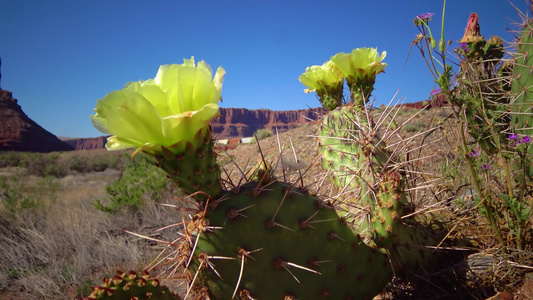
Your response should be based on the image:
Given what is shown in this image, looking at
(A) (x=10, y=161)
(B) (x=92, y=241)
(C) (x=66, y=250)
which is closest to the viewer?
(C) (x=66, y=250)

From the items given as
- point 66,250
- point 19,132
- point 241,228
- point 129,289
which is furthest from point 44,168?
point 19,132

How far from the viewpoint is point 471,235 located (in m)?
1.53

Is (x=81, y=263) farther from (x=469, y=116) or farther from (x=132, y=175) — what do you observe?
(x=469, y=116)

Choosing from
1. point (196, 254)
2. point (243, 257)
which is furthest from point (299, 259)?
point (196, 254)

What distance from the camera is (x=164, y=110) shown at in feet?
2.79

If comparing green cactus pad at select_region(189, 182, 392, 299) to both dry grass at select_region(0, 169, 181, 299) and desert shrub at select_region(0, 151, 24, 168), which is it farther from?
desert shrub at select_region(0, 151, 24, 168)

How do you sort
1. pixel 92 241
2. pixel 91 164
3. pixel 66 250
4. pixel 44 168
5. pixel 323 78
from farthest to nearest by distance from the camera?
pixel 91 164 → pixel 44 168 → pixel 92 241 → pixel 66 250 → pixel 323 78

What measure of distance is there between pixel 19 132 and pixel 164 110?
179 ft

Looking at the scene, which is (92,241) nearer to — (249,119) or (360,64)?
(360,64)

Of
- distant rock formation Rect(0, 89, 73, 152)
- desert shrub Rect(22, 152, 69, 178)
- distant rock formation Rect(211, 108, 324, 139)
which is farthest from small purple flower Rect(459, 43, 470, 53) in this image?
distant rock formation Rect(211, 108, 324, 139)

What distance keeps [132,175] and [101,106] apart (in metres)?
5.49

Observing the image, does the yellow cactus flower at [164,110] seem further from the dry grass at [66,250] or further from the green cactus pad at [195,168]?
the dry grass at [66,250]

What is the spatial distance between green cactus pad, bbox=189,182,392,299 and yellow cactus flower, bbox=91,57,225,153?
0.87 feet

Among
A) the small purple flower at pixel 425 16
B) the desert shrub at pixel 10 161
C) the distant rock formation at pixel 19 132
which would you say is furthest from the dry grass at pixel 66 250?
the distant rock formation at pixel 19 132
